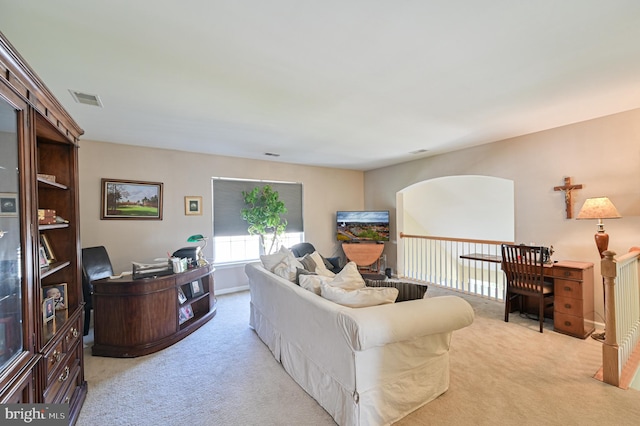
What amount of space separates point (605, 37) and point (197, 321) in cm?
441

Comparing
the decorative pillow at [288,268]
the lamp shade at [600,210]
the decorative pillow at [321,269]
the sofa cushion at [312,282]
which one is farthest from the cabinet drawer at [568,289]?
the decorative pillow at [288,268]

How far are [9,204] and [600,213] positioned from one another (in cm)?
461

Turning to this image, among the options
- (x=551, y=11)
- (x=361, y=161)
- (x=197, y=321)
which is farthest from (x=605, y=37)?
(x=197, y=321)

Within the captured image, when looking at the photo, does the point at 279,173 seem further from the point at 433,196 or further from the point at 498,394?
the point at 498,394

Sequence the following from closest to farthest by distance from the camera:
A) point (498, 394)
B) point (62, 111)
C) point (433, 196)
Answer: point (62, 111)
point (498, 394)
point (433, 196)

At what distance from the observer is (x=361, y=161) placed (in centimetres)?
543

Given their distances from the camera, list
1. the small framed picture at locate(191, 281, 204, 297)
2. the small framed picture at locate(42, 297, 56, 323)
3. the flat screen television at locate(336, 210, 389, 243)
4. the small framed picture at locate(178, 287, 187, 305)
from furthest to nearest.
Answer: the flat screen television at locate(336, 210, 389, 243) → the small framed picture at locate(191, 281, 204, 297) → the small framed picture at locate(178, 287, 187, 305) → the small framed picture at locate(42, 297, 56, 323)

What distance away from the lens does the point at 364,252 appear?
5508 mm

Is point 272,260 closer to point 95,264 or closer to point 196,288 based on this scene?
point 196,288

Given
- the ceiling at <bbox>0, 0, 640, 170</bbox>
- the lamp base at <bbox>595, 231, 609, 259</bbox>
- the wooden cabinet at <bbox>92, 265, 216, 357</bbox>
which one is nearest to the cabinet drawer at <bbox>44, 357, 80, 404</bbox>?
the wooden cabinet at <bbox>92, 265, 216, 357</bbox>

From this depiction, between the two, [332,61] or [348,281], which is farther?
[348,281]

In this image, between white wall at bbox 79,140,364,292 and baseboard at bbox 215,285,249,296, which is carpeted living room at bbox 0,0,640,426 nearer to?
white wall at bbox 79,140,364,292

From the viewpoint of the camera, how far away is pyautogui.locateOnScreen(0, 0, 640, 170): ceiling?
1438 mm

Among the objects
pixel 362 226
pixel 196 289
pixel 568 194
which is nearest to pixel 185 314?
pixel 196 289
